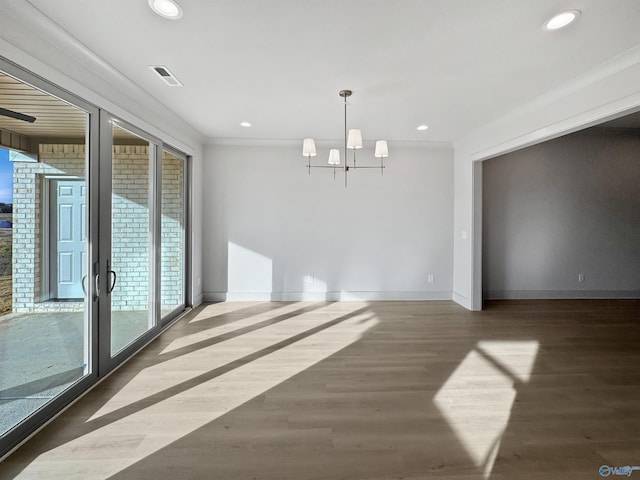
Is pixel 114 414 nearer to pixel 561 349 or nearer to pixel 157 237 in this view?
pixel 157 237

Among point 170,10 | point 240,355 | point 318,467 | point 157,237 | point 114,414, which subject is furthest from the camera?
point 157,237

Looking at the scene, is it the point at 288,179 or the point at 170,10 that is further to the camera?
the point at 288,179

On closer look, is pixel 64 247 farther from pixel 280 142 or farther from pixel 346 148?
pixel 280 142

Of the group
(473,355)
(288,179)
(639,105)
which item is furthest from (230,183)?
(639,105)

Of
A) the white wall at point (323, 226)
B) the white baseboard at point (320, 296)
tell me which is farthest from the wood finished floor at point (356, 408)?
the white wall at point (323, 226)

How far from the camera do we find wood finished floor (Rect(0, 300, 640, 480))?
1.76 metres

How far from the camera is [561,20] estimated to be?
1982mm

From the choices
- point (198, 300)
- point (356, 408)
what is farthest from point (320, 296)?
point (356, 408)

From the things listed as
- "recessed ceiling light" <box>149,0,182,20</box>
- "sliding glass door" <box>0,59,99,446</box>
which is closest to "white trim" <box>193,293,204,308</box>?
"sliding glass door" <box>0,59,99,446</box>

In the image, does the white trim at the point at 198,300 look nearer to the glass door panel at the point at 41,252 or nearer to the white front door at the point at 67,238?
the glass door panel at the point at 41,252

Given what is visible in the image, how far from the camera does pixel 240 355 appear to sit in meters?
3.19

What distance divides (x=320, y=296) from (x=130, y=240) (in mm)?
3136

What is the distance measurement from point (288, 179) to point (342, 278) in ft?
6.56

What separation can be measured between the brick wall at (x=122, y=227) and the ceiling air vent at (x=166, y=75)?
32.2 inches
